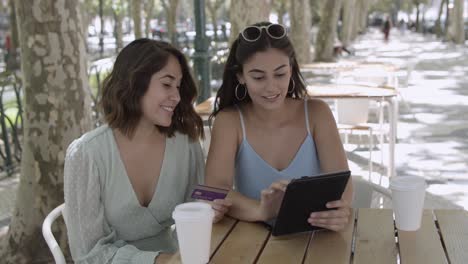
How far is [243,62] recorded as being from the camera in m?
2.62

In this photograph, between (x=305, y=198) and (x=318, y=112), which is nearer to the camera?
(x=305, y=198)

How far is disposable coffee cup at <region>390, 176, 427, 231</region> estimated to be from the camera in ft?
6.72

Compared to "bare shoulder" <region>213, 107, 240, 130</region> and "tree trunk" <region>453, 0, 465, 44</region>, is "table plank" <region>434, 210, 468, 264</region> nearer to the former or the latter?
"bare shoulder" <region>213, 107, 240, 130</region>

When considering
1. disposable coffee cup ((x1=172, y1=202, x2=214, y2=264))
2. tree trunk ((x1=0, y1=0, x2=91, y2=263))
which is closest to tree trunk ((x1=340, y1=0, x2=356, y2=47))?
tree trunk ((x1=0, y1=0, x2=91, y2=263))

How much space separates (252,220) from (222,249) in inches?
11.8

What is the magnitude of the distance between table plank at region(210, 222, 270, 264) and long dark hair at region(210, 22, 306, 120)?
26.7 inches

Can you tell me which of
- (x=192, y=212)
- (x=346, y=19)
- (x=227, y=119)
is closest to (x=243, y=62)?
(x=227, y=119)

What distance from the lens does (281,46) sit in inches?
101

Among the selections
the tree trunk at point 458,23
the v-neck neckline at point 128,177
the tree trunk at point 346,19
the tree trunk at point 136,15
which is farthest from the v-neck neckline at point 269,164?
the tree trunk at point 346,19

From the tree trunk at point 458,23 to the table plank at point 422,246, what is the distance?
26775 millimetres

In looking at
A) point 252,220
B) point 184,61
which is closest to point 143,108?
point 184,61

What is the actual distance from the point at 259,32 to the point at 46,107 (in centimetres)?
187

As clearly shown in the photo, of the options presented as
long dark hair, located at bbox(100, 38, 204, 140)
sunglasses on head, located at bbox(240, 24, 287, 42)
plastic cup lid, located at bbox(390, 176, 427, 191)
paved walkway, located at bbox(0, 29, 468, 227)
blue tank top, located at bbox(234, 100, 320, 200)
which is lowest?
paved walkway, located at bbox(0, 29, 468, 227)

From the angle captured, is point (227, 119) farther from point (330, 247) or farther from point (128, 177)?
point (330, 247)
